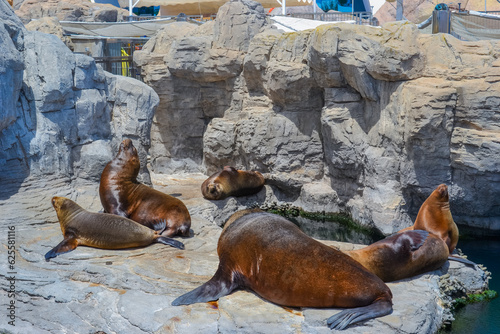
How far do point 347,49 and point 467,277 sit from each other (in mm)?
4895

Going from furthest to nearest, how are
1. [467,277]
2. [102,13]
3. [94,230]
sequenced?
1. [102,13]
2. [467,277]
3. [94,230]

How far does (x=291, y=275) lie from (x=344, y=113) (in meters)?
7.06

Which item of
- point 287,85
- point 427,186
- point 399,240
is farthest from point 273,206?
point 399,240

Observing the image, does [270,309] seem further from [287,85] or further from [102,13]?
[102,13]

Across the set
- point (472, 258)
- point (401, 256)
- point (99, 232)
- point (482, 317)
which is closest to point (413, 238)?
point (401, 256)

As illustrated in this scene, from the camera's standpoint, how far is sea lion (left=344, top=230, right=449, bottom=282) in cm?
565

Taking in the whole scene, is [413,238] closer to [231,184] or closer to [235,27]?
[231,184]

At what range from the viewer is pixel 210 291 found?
4.96 meters

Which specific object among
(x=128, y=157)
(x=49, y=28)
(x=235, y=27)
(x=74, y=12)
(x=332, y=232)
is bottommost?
(x=332, y=232)

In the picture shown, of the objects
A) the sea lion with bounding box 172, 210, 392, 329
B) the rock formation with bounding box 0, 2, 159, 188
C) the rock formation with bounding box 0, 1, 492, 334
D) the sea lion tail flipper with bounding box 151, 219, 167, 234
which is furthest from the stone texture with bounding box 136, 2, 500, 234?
the sea lion with bounding box 172, 210, 392, 329

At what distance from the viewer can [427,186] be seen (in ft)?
32.9

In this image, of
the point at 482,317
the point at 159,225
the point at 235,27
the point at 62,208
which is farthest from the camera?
the point at 235,27

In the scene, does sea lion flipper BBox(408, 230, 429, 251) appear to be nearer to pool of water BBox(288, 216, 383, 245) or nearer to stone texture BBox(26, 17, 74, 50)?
pool of water BBox(288, 216, 383, 245)

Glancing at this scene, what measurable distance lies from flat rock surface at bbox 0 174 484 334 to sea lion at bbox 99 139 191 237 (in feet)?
1.06
